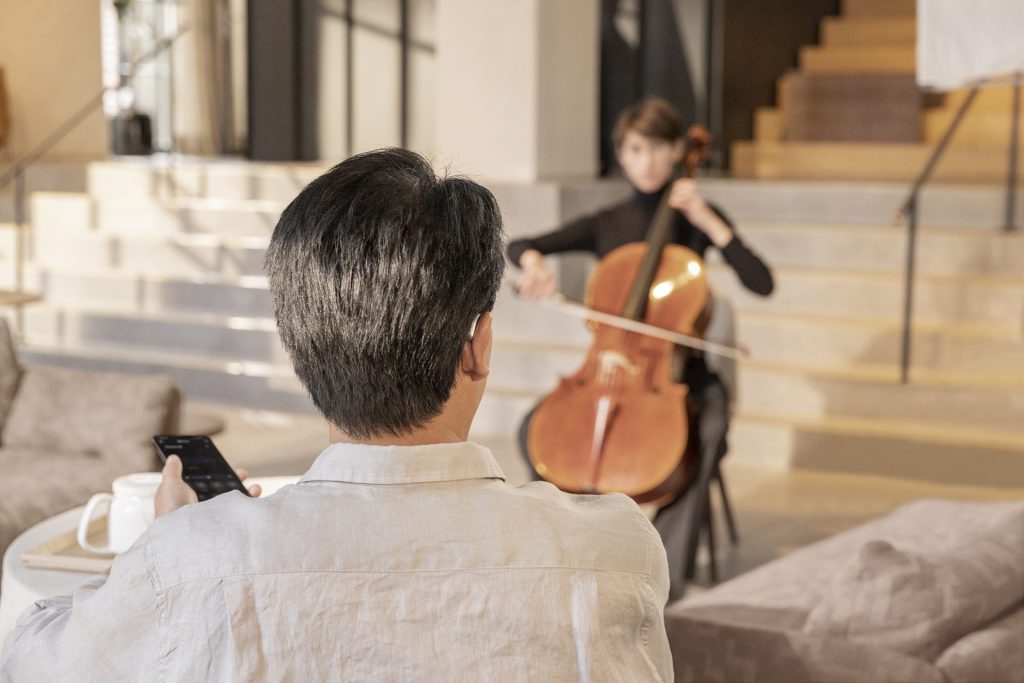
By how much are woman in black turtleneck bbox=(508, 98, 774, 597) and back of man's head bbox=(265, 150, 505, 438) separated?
210 centimetres

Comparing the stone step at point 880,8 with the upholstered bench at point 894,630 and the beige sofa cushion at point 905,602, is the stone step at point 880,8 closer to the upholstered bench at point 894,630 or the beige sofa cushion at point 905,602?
the upholstered bench at point 894,630

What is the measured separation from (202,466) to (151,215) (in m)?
4.97

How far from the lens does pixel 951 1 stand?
5.60 feet

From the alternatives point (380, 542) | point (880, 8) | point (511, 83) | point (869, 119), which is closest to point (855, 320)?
point (511, 83)

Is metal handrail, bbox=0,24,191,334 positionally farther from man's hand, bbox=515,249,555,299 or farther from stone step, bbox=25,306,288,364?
man's hand, bbox=515,249,555,299

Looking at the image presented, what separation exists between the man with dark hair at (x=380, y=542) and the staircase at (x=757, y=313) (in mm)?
3624

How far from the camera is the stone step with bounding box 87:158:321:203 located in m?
6.35

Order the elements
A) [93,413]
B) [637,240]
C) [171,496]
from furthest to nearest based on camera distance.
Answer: [637,240]
[93,413]
[171,496]

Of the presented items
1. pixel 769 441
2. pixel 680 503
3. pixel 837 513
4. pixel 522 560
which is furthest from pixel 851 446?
pixel 522 560

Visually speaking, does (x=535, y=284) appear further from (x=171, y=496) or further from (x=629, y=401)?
(x=171, y=496)

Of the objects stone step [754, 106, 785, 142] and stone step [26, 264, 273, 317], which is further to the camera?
stone step [754, 106, 785, 142]

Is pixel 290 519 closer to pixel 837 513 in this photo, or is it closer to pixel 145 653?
pixel 145 653

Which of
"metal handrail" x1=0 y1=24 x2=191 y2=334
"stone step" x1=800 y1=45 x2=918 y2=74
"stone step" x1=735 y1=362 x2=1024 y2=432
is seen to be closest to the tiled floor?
"stone step" x1=735 y1=362 x2=1024 y2=432

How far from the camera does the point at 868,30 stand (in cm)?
744
